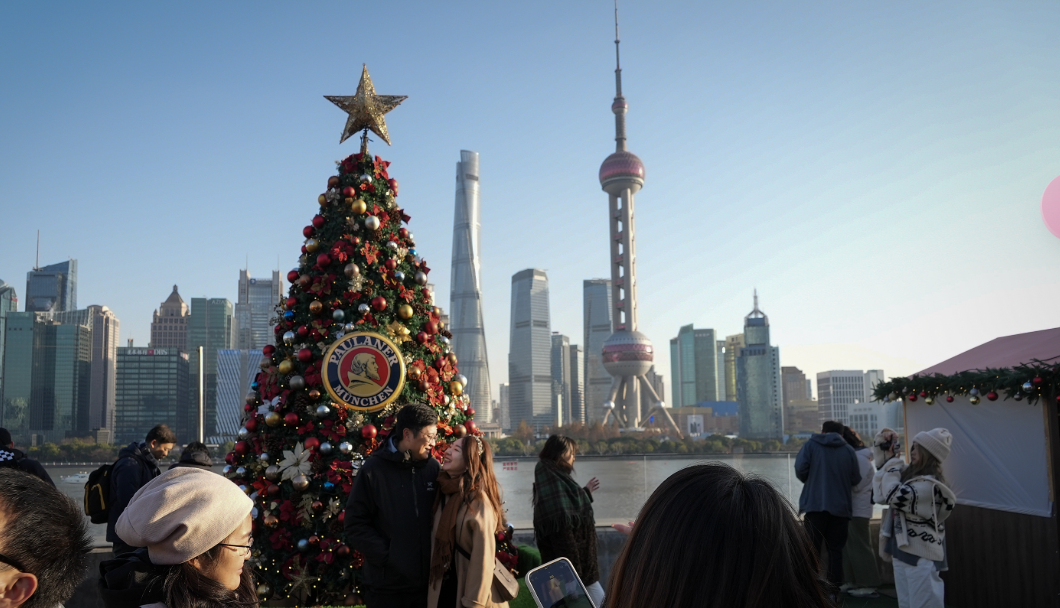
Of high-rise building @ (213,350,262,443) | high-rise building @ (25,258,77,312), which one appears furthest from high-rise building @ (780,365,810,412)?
high-rise building @ (25,258,77,312)

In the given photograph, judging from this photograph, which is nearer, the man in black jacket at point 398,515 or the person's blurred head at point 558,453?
the man in black jacket at point 398,515

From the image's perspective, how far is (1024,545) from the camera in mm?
5727

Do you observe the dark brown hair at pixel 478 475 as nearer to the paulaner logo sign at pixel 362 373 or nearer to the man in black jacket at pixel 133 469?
the paulaner logo sign at pixel 362 373

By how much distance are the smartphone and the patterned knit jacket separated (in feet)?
13.6

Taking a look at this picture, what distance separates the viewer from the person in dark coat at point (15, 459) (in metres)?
4.72

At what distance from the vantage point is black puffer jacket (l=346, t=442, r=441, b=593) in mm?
3602

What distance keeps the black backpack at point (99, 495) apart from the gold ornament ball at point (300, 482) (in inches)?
51.7

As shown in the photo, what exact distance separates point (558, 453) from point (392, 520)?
1.47m

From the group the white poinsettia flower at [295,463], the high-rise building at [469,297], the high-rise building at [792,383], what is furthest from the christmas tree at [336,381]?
the high-rise building at [469,297]

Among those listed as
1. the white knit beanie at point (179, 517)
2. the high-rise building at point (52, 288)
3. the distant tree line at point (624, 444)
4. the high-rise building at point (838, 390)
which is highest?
the high-rise building at point (52, 288)

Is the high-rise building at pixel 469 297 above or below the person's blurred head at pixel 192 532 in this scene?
above

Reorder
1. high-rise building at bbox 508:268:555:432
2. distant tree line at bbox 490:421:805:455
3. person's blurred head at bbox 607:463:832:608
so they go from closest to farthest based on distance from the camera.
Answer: person's blurred head at bbox 607:463:832:608 < distant tree line at bbox 490:421:805:455 < high-rise building at bbox 508:268:555:432

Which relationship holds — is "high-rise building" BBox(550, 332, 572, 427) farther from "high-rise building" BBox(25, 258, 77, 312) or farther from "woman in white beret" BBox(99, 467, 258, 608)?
"woman in white beret" BBox(99, 467, 258, 608)

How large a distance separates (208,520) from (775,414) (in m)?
112
